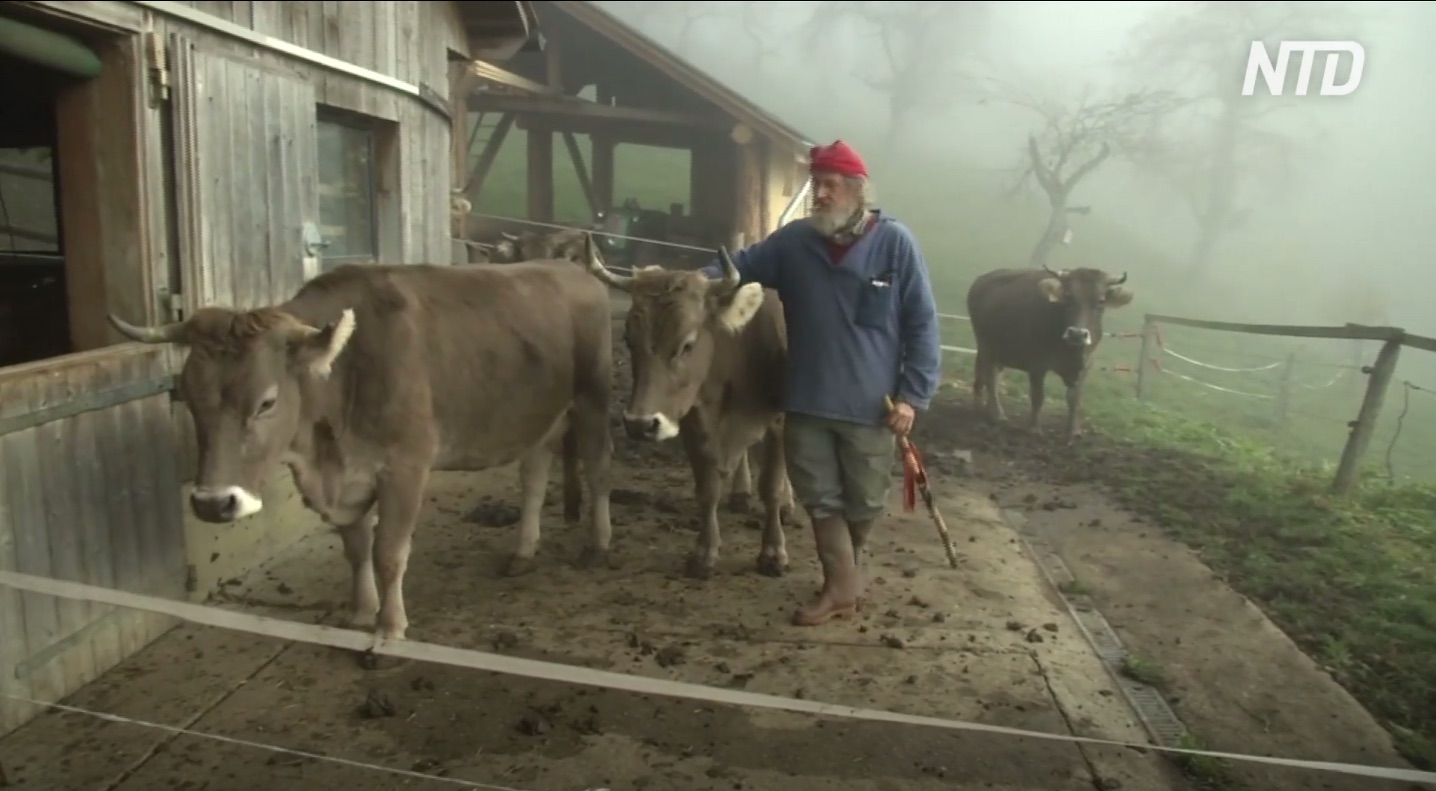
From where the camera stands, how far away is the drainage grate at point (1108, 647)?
3.68 metres

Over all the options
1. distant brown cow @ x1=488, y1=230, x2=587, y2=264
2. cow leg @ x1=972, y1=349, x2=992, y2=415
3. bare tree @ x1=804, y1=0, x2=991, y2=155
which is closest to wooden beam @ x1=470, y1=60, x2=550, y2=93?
distant brown cow @ x1=488, y1=230, x2=587, y2=264

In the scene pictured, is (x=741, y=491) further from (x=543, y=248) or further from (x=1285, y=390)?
(x=543, y=248)

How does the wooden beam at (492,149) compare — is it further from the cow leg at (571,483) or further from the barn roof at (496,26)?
the cow leg at (571,483)

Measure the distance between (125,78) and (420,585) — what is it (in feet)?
8.86

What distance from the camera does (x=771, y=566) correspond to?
17.3 ft

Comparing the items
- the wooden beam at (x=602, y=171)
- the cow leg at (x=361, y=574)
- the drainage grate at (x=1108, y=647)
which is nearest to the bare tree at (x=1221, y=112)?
the drainage grate at (x=1108, y=647)

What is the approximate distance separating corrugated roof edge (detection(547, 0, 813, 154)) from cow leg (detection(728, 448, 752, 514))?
7.75m

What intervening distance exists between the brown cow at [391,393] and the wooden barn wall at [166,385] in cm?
49

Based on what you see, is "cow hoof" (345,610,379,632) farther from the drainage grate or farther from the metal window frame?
the drainage grate

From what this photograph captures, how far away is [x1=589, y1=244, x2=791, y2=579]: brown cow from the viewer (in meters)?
4.62

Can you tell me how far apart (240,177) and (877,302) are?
3.22 metres

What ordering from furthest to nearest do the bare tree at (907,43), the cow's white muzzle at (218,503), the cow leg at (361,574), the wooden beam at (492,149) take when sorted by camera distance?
the bare tree at (907,43), the wooden beam at (492,149), the cow leg at (361,574), the cow's white muzzle at (218,503)

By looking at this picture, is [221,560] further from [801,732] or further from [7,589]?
[801,732]

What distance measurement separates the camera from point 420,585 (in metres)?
5.03
